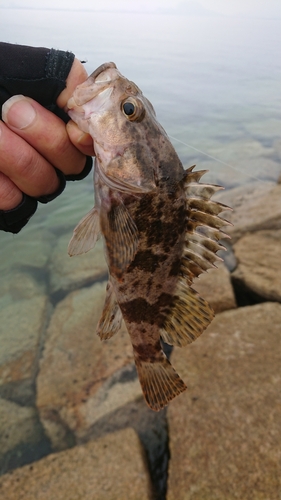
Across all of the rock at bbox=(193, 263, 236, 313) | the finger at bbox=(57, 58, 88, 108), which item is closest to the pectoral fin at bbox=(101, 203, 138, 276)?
the finger at bbox=(57, 58, 88, 108)

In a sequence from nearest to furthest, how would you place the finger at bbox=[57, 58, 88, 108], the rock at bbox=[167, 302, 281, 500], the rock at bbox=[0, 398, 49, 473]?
the finger at bbox=[57, 58, 88, 108]
the rock at bbox=[167, 302, 281, 500]
the rock at bbox=[0, 398, 49, 473]

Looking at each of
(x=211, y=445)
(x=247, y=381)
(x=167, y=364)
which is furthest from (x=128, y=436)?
(x=167, y=364)

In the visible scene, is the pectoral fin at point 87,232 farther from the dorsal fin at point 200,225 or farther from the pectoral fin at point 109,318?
the dorsal fin at point 200,225

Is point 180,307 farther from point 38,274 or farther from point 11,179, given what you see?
point 38,274

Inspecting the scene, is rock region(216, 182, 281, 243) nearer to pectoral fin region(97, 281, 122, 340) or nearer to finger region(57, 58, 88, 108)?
pectoral fin region(97, 281, 122, 340)

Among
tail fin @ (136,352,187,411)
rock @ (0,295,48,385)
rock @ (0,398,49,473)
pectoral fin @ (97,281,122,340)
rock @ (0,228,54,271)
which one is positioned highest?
pectoral fin @ (97,281,122,340)

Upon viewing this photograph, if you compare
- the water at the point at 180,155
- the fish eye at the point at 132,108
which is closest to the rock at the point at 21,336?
the water at the point at 180,155

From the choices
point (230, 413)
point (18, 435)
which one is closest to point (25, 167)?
point (230, 413)
